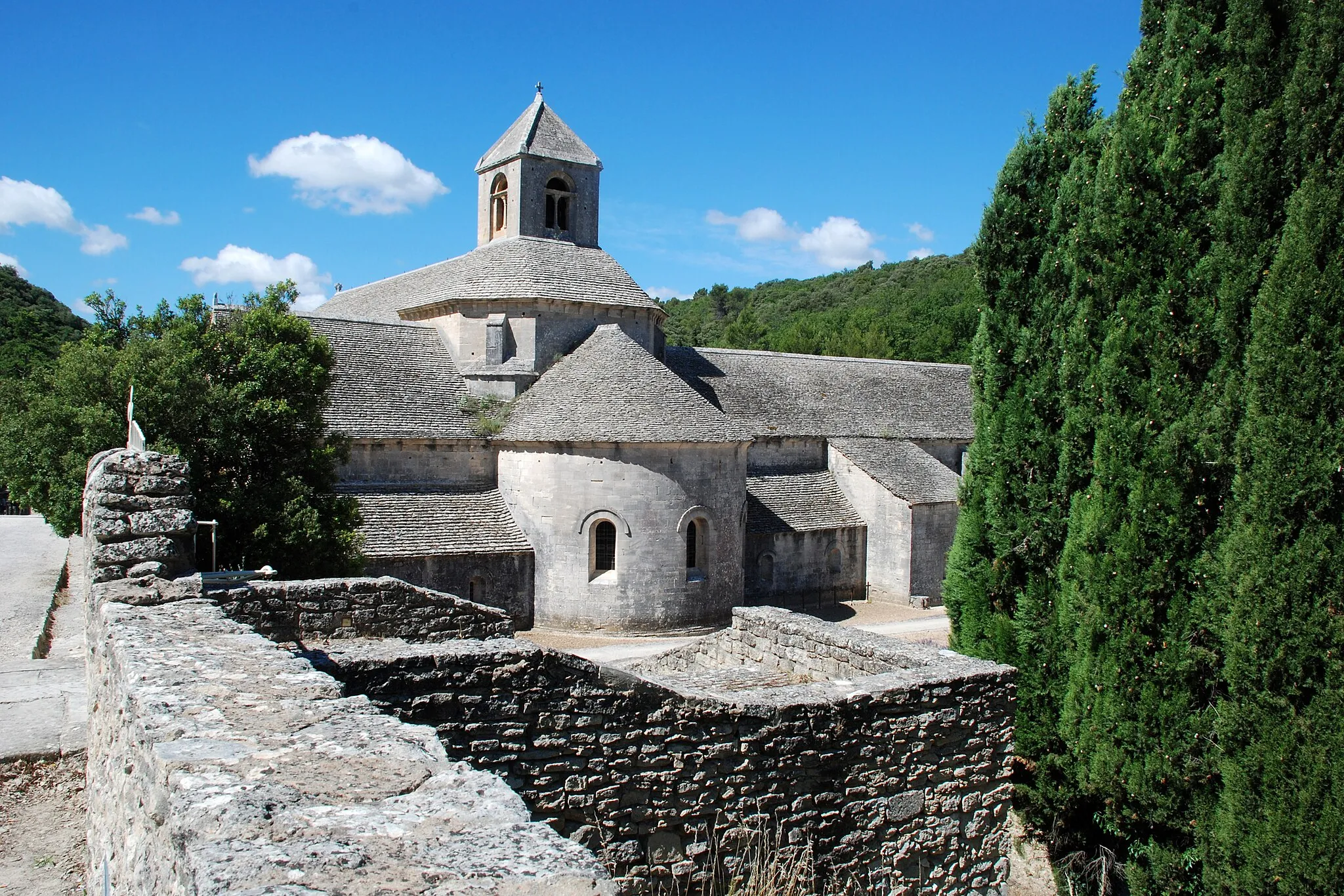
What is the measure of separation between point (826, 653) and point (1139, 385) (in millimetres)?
3942

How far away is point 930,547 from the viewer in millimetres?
25750

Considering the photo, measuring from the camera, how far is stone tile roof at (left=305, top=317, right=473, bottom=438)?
71.2ft

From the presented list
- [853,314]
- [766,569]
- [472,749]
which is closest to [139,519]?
[472,749]

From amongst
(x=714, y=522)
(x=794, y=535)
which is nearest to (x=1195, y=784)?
(x=714, y=522)

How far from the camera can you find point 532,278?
24.6 metres

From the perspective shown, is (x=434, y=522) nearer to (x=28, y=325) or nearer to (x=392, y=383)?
(x=392, y=383)

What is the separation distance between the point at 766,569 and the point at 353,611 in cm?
1612

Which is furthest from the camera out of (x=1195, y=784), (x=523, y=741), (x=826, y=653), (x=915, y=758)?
(x=826, y=653)

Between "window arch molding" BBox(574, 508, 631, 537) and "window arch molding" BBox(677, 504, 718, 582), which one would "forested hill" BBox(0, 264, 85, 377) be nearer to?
"window arch molding" BBox(574, 508, 631, 537)

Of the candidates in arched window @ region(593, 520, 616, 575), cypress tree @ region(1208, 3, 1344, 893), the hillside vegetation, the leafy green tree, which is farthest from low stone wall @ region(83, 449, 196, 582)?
arched window @ region(593, 520, 616, 575)

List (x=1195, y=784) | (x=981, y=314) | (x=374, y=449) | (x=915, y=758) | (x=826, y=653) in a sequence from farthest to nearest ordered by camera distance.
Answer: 1. (x=374, y=449)
2. (x=981, y=314)
3. (x=826, y=653)
4. (x=1195, y=784)
5. (x=915, y=758)

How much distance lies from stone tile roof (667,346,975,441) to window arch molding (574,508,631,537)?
22.5 feet

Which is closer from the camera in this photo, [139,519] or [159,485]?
[139,519]

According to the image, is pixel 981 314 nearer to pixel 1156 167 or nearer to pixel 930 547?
pixel 1156 167
